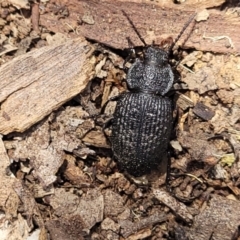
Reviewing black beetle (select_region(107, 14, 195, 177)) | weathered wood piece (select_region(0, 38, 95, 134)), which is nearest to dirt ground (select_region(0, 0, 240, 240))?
weathered wood piece (select_region(0, 38, 95, 134))

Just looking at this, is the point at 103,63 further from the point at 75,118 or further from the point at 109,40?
the point at 75,118

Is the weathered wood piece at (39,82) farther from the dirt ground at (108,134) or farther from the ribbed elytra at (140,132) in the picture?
the ribbed elytra at (140,132)

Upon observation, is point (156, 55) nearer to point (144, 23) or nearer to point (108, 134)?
point (144, 23)

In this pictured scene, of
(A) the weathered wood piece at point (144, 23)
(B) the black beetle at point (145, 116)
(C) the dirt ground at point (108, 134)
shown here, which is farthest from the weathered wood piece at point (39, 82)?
(B) the black beetle at point (145, 116)

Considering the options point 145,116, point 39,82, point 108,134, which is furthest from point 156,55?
point 39,82

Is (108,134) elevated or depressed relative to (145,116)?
depressed
